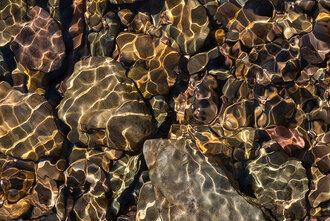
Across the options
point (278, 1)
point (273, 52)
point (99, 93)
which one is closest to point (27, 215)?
point (99, 93)

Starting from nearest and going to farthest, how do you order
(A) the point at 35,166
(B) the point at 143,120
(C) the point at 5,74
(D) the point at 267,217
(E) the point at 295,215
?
(D) the point at 267,217
(E) the point at 295,215
(B) the point at 143,120
(A) the point at 35,166
(C) the point at 5,74

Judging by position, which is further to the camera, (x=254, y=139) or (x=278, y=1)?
(x=278, y=1)

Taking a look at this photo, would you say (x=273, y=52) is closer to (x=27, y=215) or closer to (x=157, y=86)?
(x=157, y=86)

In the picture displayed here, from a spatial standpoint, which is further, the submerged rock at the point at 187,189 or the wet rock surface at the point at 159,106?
the wet rock surface at the point at 159,106

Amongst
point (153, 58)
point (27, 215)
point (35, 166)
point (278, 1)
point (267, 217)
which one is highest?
point (278, 1)

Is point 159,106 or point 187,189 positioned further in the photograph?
point 159,106

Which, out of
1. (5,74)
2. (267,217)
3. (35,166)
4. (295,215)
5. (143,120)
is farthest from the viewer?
(5,74)

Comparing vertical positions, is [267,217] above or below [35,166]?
above

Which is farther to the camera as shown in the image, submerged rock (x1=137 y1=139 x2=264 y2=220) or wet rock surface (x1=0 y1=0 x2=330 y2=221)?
wet rock surface (x1=0 y1=0 x2=330 y2=221)
